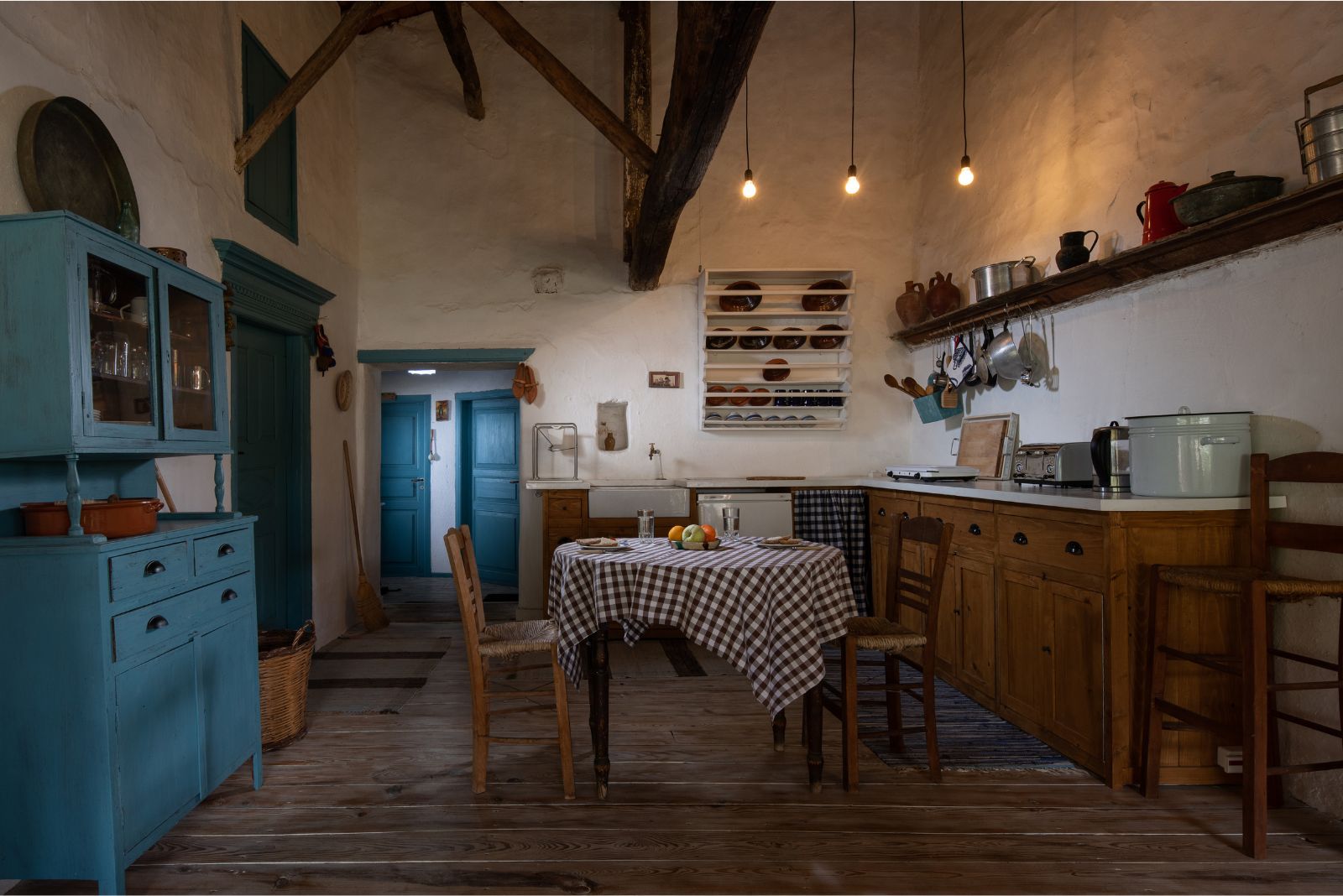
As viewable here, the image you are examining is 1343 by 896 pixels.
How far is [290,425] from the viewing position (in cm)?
464

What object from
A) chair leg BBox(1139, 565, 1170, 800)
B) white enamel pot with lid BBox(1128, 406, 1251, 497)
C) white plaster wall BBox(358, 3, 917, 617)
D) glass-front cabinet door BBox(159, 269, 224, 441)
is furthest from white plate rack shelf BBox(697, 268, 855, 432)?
glass-front cabinet door BBox(159, 269, 224, 441)

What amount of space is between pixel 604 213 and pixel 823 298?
1847 millimetres

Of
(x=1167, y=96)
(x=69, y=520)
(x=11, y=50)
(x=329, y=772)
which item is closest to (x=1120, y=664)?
(x=1167, y=96)

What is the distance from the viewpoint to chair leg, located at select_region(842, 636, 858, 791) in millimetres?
2709

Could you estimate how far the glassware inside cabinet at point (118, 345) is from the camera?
7.15ft

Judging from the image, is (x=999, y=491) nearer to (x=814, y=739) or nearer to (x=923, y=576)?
(x=923, y=576)

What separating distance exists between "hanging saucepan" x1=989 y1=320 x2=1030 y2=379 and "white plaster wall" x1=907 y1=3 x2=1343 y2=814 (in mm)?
144

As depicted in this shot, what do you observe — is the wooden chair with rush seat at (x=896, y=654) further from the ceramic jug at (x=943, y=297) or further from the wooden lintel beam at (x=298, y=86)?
the wooden lintel beam at (x=298, y=86)

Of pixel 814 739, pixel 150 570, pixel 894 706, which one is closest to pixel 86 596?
pixel 150 570

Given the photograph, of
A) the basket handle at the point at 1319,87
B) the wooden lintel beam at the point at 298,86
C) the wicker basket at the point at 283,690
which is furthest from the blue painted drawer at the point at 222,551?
the basket handle at the point at 1319,87

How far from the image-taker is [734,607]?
101 inches

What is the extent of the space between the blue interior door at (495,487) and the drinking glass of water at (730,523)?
390 centimetres

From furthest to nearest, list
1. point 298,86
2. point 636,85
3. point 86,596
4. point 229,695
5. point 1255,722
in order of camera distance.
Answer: point 636,85 → point 298,86 → point 229,695 → point 1255,722 → point 86,596

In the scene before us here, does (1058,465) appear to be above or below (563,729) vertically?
above
